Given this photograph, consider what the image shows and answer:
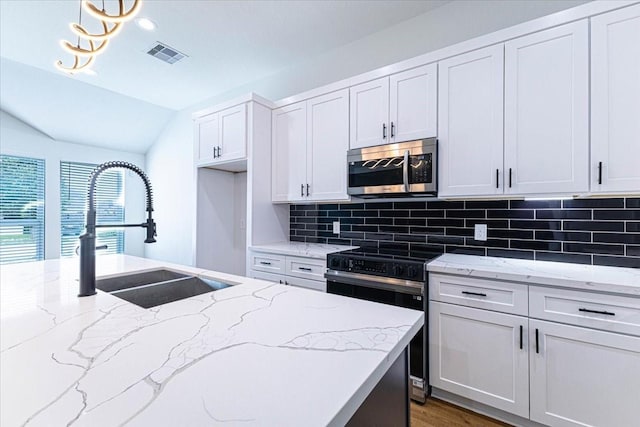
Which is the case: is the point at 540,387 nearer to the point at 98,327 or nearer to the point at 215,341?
the point at 215,341

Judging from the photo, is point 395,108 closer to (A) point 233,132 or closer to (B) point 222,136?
(A) point 233,132

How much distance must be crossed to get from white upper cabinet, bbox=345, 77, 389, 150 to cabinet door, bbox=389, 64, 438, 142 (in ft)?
0.17

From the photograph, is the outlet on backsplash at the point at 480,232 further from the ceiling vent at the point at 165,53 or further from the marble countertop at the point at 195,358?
the ceiling vent at the point at 165,53

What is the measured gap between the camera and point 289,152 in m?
2.92

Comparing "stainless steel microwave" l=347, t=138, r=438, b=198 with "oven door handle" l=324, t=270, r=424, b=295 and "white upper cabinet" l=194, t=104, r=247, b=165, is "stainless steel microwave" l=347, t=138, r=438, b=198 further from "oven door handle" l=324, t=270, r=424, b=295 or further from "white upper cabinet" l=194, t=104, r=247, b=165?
"white upper cabinet" l=194, t=104, r=247, b=165

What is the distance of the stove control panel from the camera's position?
6.02ft

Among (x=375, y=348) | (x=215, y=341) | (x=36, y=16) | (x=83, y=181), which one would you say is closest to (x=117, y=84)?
(x=36, y=16)

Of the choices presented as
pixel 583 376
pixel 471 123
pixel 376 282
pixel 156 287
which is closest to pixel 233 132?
pixel 156 287

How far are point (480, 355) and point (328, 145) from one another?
1.94 m

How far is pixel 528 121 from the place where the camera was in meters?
1.78

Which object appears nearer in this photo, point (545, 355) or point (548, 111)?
point (545, 355)

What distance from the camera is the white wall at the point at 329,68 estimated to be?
222cm

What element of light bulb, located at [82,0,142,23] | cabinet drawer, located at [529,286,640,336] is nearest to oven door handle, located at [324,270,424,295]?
cabinet drawer, located at [529,286,640,336]

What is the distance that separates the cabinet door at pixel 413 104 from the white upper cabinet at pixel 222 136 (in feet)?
4.79
